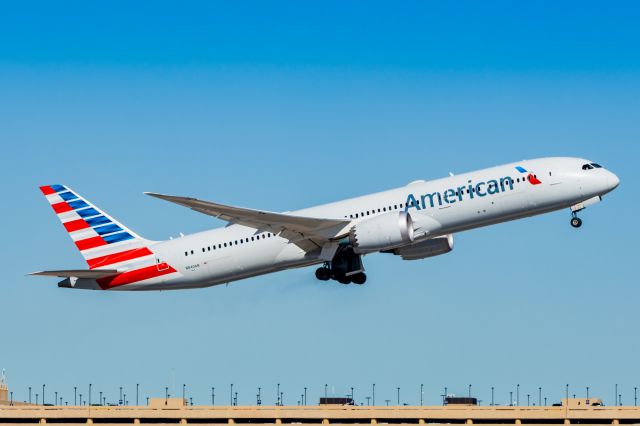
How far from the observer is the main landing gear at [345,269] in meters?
85.6

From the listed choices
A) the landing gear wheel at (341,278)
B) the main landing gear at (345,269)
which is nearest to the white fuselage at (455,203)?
the main landing gear at (345,269)

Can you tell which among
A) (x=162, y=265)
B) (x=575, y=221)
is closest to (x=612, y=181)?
(x=575, y=221)

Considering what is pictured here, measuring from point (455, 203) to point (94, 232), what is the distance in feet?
82.2

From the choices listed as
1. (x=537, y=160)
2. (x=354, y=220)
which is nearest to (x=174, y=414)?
(x=354, y=220)

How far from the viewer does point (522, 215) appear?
8181 centimetres

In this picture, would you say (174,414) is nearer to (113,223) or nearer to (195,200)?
(113,223)

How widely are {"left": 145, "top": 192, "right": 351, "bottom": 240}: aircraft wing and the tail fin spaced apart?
8437mm

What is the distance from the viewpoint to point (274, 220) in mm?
83125

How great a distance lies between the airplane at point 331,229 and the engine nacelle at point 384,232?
0.06 m

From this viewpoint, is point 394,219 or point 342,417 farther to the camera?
point 342,417

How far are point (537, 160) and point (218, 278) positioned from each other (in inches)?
812

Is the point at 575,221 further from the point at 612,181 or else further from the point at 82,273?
the point at 82,273

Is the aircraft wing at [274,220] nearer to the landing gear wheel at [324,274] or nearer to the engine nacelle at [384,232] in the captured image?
the engine nacelle at [384,232]

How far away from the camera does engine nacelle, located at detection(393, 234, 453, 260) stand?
288 feet
